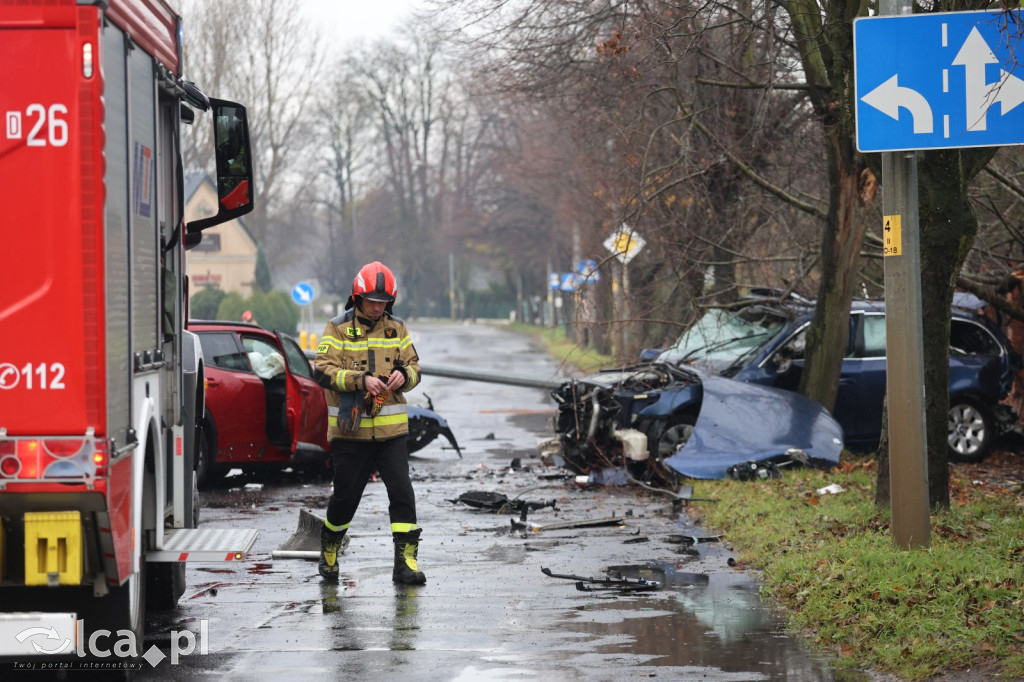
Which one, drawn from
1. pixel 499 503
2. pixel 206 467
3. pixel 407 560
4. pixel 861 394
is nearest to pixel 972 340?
pixel 861 394

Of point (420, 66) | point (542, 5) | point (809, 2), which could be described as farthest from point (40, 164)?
point (420, 66)

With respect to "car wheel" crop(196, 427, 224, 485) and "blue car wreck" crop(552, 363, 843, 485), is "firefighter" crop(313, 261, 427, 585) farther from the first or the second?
"car wheel" crop(196, 427, 224, 485)

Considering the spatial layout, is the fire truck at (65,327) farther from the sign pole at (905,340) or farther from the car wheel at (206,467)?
the car wheel at (206,467)

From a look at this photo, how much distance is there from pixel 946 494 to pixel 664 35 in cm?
458

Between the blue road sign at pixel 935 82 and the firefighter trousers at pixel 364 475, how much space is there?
3461mm

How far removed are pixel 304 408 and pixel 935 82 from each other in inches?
319

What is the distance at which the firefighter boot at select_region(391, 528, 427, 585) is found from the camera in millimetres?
8672

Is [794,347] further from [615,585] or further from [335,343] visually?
[335,343]

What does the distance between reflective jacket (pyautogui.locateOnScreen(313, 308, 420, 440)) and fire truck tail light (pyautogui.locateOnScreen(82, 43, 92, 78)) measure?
3.63m

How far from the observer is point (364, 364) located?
868 cm

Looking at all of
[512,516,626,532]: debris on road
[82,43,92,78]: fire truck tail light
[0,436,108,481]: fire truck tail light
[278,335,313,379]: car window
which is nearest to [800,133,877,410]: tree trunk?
[512,516,626,532]: debris on road

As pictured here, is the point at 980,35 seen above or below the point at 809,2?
below

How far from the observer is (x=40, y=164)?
5105 mm

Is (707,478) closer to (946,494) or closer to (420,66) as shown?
(946,494)
